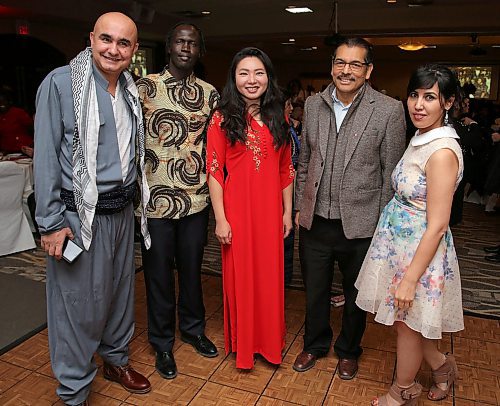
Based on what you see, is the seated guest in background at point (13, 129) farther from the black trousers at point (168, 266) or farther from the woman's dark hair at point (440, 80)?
the woman's dark hair at point (440, 80)

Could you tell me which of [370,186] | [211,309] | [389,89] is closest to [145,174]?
[370,186]

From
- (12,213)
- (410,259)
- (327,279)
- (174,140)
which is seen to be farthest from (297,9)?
(410,259)

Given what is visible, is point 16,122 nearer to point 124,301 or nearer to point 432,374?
point 124,301

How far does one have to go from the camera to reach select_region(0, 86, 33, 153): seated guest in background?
5.36 meters

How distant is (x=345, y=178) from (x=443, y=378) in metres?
0.99

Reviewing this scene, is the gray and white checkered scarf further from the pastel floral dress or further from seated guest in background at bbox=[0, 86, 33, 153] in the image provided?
seated guest in background at bbox=[0, 86, 33, 153]

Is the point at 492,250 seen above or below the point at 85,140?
below

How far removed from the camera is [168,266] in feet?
7.70

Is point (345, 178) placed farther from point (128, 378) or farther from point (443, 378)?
point (128, 378)

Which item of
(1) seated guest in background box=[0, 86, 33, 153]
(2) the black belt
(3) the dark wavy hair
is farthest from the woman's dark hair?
(1) seated guest in background box=[0, 86, 33, 153]

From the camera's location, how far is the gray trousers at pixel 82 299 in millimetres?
1943

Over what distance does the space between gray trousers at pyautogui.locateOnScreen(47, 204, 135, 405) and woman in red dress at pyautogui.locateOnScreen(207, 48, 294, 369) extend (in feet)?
1.50

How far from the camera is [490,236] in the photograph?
5.11m

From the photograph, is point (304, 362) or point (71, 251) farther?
point (304, 362)
